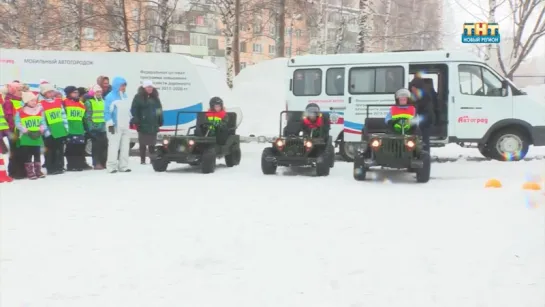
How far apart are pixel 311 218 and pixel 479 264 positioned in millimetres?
2280

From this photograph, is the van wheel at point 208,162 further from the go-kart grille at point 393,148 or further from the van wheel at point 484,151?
the van wheel at point 484,151

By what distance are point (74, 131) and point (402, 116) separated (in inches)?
258

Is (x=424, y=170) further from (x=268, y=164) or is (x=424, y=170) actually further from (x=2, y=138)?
(x=2, y=138)

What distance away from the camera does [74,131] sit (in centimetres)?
1136

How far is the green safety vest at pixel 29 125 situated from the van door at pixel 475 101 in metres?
9.23

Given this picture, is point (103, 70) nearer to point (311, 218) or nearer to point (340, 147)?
point (340, 147)

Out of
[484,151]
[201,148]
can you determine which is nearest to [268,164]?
[201,148]

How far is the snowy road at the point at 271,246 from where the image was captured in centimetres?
423

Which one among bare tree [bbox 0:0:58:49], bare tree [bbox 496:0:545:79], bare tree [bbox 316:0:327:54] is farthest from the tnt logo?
bare tree [bbox 0:0:58:49]

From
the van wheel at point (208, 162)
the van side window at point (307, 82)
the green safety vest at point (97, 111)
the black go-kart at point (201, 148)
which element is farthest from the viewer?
the van side window at point (307, 82)

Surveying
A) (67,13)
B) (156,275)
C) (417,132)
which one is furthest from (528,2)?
(67,13)

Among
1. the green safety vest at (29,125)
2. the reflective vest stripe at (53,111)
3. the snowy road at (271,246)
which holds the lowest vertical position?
the snowy road at (271,246)

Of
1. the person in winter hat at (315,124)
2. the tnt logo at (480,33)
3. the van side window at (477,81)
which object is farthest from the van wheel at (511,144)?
the person in winter hat at (315,124)

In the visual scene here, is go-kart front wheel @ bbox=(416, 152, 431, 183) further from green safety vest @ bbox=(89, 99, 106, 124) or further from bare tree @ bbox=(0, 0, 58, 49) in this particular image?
bare tree @ bbox=(0, 0, 58, 49)
